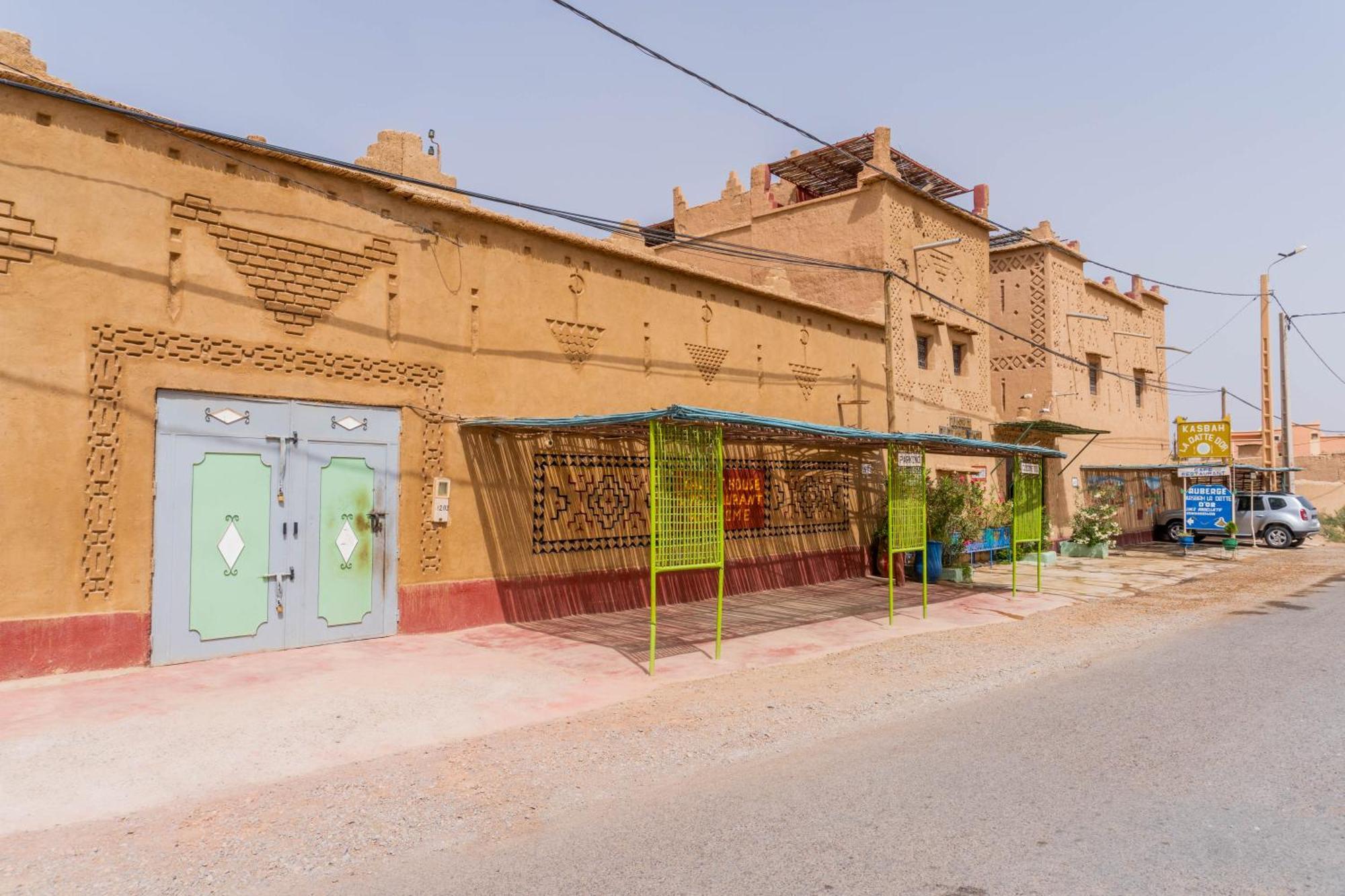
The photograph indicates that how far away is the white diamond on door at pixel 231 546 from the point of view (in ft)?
27.4

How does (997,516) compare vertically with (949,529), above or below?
above

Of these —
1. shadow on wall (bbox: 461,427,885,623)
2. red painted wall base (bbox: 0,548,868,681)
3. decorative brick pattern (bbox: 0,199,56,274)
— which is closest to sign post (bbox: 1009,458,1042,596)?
shadow on wall (bbox: 461,427,885,623)

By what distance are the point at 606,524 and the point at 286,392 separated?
190 inches

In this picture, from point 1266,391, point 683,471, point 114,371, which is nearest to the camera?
point 114,371

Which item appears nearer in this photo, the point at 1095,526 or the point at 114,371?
the point at 114,371

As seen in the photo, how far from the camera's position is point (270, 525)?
8.66 m

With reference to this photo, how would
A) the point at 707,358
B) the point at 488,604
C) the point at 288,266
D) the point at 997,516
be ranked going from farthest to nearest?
the point at 997,516 → the point at 707,358 → the point at 488,604 → the point at 288,266

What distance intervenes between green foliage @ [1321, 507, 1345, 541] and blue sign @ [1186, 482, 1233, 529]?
34.7 ft

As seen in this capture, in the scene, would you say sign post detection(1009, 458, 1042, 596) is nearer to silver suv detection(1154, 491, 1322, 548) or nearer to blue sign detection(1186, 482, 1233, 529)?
blue sign detection(1186, 482, 1233, 529)

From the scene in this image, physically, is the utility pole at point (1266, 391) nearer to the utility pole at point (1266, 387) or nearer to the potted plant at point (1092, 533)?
the utility pole at point (1266, 387)

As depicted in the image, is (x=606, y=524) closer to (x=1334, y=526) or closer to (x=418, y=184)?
(x=418, y=184)

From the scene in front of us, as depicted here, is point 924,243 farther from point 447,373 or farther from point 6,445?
point 6,445

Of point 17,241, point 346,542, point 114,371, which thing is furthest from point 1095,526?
point 17,241

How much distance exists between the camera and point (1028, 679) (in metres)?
8.09
